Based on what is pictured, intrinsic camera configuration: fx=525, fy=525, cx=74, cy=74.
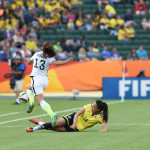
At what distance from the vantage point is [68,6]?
104 ft

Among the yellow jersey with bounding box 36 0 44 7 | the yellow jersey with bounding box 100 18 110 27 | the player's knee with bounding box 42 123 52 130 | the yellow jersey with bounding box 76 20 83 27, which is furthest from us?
the yellow jersey with bounding box 36 0 44 7

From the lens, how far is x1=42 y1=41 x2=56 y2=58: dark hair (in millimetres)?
12336

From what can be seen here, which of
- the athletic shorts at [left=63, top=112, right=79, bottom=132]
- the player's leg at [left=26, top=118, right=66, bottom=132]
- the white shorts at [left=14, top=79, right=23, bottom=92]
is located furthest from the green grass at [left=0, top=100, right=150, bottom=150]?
the white shorts at [left=14, top=79, right=23, bottom=92]

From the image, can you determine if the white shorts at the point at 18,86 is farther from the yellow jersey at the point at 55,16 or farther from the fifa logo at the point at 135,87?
the yellow jersey at the point at 55,16

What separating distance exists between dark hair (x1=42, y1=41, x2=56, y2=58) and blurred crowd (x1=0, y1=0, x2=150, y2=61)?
49.8ft

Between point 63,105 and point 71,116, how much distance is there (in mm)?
8660

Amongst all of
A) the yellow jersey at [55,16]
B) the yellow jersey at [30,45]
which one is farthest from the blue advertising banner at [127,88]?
the yellow jersey at [55,16]

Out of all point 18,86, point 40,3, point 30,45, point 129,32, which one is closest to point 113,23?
point 129,32

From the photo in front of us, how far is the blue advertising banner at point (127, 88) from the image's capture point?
22.8 metres

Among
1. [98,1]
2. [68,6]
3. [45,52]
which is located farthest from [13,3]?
[45,52]

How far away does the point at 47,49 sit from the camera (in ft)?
40.6

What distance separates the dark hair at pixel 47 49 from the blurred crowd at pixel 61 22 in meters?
15.2

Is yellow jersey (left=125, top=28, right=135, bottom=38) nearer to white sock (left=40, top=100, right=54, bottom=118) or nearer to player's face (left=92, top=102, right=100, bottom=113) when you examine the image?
white sock (left=40, top=100, right=54, bottom=118)

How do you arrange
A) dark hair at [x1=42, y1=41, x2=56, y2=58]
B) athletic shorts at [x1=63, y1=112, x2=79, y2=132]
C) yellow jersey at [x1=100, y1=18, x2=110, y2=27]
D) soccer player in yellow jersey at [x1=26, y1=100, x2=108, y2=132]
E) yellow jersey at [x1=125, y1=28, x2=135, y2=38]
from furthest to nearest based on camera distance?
yellow jersey at [x1=100, y1=18, x2=110, y2=27] → yellow jersey at [x1=125, y1=28, x2=135, y2=38] → dark hair at [x1=42, y1=41, x2=56, y2=58] → athletic shorts at [x1=63, y1=112, x2=79, y2=132] → soccer player in yellow jersey at [x1=26, y1=100, x2=108, y2=132]
